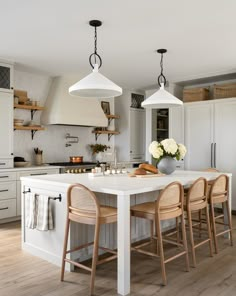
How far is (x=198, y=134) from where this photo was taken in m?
6.11

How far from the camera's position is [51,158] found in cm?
622

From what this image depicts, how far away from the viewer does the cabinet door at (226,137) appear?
5.60 m

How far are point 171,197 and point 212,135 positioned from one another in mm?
3429

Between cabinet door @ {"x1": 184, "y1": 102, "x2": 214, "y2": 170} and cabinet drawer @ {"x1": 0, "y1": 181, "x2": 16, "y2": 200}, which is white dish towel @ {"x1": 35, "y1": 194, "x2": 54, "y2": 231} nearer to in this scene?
cabinet drawer @ {"x1": 0, "y1": 181, "x2": 16, "y2": 200}

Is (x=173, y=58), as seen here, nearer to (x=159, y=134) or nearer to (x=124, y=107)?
(x=124, y=107)

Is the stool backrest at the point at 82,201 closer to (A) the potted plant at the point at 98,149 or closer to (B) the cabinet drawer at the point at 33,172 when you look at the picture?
(B) the cabinet drawer at the point at 33,172

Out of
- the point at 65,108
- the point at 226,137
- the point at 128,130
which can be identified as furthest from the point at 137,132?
the point at 226,137

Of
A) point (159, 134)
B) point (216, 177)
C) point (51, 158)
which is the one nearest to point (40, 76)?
point (51, 158)

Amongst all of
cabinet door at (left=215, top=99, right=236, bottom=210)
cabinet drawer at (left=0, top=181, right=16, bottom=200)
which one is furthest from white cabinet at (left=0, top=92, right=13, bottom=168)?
cabinet door at (left=215, top=99, right=236, bottom=210)

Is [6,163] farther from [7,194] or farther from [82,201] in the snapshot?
[82,201]

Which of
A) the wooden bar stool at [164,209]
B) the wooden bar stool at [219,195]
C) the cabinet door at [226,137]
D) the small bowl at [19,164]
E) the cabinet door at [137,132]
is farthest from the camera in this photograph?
the cabinet door at [137,132]

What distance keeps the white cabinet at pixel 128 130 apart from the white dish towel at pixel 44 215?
4.51 metres

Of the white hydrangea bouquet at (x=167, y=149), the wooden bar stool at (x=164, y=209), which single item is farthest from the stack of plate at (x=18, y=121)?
the wooden bar stool at (x=164, y=209)

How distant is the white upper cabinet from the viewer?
4.92 metres
